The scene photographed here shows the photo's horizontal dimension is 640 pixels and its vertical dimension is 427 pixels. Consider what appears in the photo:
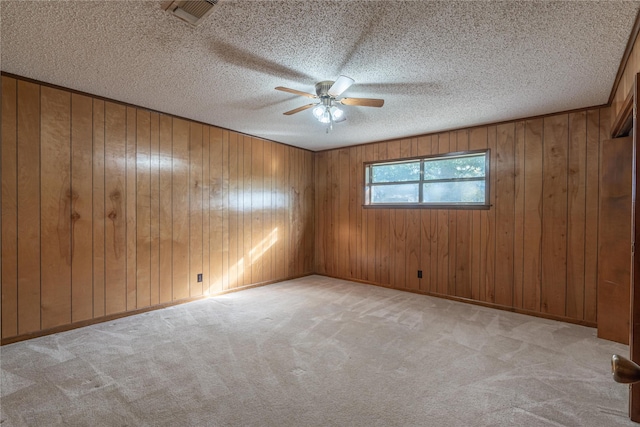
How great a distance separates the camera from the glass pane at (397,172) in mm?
4680

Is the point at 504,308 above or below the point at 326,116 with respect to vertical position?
below

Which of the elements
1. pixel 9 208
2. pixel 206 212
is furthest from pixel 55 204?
pixel 206 212

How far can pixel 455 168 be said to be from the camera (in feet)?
14.0

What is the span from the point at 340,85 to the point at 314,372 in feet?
7.56

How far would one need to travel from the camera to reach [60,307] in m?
2.96

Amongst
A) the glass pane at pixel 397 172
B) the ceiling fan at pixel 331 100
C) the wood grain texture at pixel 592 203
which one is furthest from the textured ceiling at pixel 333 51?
the glass pane at pixel 397 172

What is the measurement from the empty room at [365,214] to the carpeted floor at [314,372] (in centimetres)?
2

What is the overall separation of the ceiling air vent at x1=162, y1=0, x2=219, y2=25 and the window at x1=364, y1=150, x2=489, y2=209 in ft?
11.7

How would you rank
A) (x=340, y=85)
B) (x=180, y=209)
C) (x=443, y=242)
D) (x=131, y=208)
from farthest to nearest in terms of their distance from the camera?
(x=443, y=242), (x=180, y=209), (x=131, y=208), (x=340, y=85)

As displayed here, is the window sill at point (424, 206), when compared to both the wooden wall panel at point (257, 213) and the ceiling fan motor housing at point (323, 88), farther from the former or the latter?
the ceiling fan motor housing at point (323, 88)

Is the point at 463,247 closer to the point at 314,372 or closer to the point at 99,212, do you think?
the point at 314,372

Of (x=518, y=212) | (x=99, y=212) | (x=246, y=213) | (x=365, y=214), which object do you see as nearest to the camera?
(x=99, y=212)

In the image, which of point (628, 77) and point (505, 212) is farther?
point (505, 212)

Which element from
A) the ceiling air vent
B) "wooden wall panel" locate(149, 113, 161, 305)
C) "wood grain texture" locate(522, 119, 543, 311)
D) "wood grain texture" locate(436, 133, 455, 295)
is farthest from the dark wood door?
"wooden wall panel" locate(149, 113, 161, 305)
